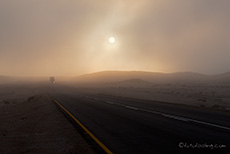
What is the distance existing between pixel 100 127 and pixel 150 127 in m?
2.35

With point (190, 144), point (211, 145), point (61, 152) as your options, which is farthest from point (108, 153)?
point (211, 145)

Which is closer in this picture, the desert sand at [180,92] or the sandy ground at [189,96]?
the sandy ground at [189,96]

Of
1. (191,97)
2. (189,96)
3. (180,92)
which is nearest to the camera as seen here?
(191,97)

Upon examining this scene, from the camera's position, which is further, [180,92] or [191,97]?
[180,92]

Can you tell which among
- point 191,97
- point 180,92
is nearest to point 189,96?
point 191,97

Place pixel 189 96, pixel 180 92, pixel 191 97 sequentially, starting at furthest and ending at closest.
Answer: pixel 180 92 < pixel 189 96 < pixel 191 97

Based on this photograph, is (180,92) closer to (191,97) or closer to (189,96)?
(189,96)

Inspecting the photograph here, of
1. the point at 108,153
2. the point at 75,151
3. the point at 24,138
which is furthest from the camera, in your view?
the point at 24,138

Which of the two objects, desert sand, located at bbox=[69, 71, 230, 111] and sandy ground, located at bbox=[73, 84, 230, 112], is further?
desert sand, located at bbox=[69, 71, 230, 111]

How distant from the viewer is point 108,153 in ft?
16.5

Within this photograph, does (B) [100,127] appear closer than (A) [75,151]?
No

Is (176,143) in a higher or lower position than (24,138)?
higher

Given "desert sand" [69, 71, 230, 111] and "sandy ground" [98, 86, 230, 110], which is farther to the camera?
"desert sand" [69, 71, 230, 111]

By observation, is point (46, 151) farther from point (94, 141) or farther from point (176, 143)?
point (176, 143)
